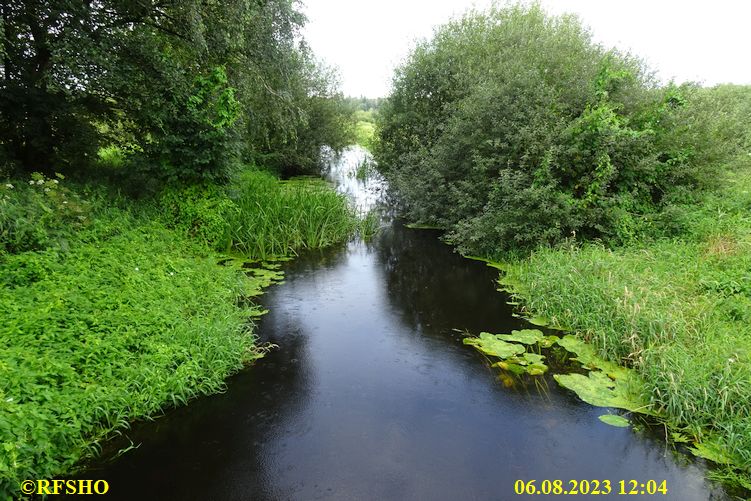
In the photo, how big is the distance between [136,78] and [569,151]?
28.6ft

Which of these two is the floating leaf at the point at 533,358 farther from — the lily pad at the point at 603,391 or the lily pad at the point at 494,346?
the lily pad at the point at 603,391

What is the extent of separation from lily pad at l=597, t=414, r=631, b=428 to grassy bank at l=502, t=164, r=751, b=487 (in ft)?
1.42

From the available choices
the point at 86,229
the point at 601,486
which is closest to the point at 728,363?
the point at 601,486

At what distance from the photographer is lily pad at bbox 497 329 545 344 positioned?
243 inches

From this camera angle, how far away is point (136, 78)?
802 centimetres

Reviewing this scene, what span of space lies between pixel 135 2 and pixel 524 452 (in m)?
9.99

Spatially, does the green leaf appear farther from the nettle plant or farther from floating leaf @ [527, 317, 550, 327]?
the nettle plant

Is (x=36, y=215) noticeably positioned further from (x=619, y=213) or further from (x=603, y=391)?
(x=619, y=213)

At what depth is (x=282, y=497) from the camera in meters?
3.45

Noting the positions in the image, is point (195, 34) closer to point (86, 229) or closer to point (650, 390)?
point (86, 229)

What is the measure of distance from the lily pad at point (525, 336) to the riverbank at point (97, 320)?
3.62 metres

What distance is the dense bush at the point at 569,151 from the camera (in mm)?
8836

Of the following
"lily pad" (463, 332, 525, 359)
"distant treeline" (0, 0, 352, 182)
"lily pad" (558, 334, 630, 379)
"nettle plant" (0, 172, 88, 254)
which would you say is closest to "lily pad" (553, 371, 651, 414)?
"lily pad" (558, 334, 630, 379)

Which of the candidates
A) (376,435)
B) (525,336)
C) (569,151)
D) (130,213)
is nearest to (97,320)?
(376,435)
